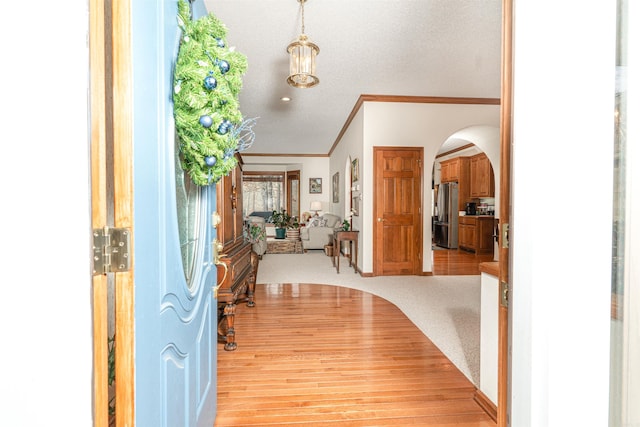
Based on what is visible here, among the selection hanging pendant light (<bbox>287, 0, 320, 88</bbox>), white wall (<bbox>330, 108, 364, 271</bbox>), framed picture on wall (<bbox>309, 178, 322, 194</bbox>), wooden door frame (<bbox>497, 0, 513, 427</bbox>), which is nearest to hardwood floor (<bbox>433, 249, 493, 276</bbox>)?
white wall (<bbox>330, 108, 364, 271</bbox>)

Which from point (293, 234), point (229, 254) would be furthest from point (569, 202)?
point (293, 234)

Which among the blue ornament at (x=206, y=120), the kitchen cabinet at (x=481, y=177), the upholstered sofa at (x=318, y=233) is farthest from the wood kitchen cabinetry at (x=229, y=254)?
the kitchen cabinet at (x=481, y=177)

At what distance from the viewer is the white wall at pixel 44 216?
576mm

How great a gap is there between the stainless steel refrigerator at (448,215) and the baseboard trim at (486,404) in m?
7.11

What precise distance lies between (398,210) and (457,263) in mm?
2085

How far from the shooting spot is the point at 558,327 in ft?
2.01

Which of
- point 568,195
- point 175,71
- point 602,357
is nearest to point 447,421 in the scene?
point 602,357

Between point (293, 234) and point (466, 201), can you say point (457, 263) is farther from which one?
point (293, 234)

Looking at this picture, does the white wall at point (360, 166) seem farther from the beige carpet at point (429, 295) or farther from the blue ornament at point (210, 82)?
the blue ornament at point (210, 82)

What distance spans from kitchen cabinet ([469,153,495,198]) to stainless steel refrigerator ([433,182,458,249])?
477 millimetres

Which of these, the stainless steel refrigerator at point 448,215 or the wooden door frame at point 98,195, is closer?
the wooden door frame at point 98,195

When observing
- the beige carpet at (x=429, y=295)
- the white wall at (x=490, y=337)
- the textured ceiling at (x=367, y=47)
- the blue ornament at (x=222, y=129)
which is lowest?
the beige carpet at (x=429, y=295)

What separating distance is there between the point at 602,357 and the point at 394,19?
3.15 meters

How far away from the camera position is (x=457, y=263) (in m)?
6.07
